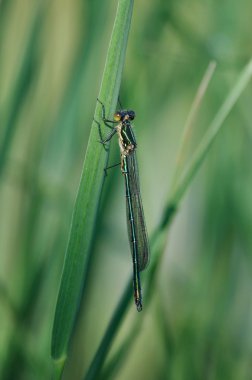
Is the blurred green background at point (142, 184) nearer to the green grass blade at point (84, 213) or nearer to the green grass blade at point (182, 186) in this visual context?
the green grass blade at point (182, 186)

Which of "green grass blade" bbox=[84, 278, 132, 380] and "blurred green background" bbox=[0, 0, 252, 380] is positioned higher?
"blurred green background" bbox=[0, 0, 252, 380]

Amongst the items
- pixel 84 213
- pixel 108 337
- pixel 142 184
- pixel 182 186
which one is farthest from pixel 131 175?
pixel 84 213

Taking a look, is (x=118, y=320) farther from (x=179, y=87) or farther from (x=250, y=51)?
(x=250, y=51)

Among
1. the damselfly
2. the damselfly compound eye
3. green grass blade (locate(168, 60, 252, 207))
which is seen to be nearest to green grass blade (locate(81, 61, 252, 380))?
green grass blade (locate(168, 60, 252, 207))

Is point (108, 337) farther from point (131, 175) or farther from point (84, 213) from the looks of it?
point (131, 175)

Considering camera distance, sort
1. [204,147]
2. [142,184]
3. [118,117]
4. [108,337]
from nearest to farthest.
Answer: [108,337], [204,147], [118,117], [142,184]

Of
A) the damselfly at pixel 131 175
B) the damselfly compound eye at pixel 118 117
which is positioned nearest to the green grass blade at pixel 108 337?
the damselfly at pixel 131 175

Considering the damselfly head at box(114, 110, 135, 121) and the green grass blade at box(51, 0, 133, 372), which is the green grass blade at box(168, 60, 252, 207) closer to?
the green grass blade at box(51, 0, 133, 372)

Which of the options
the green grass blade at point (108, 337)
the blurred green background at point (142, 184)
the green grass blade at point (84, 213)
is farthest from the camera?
the blurred green background at point (142, 184)
